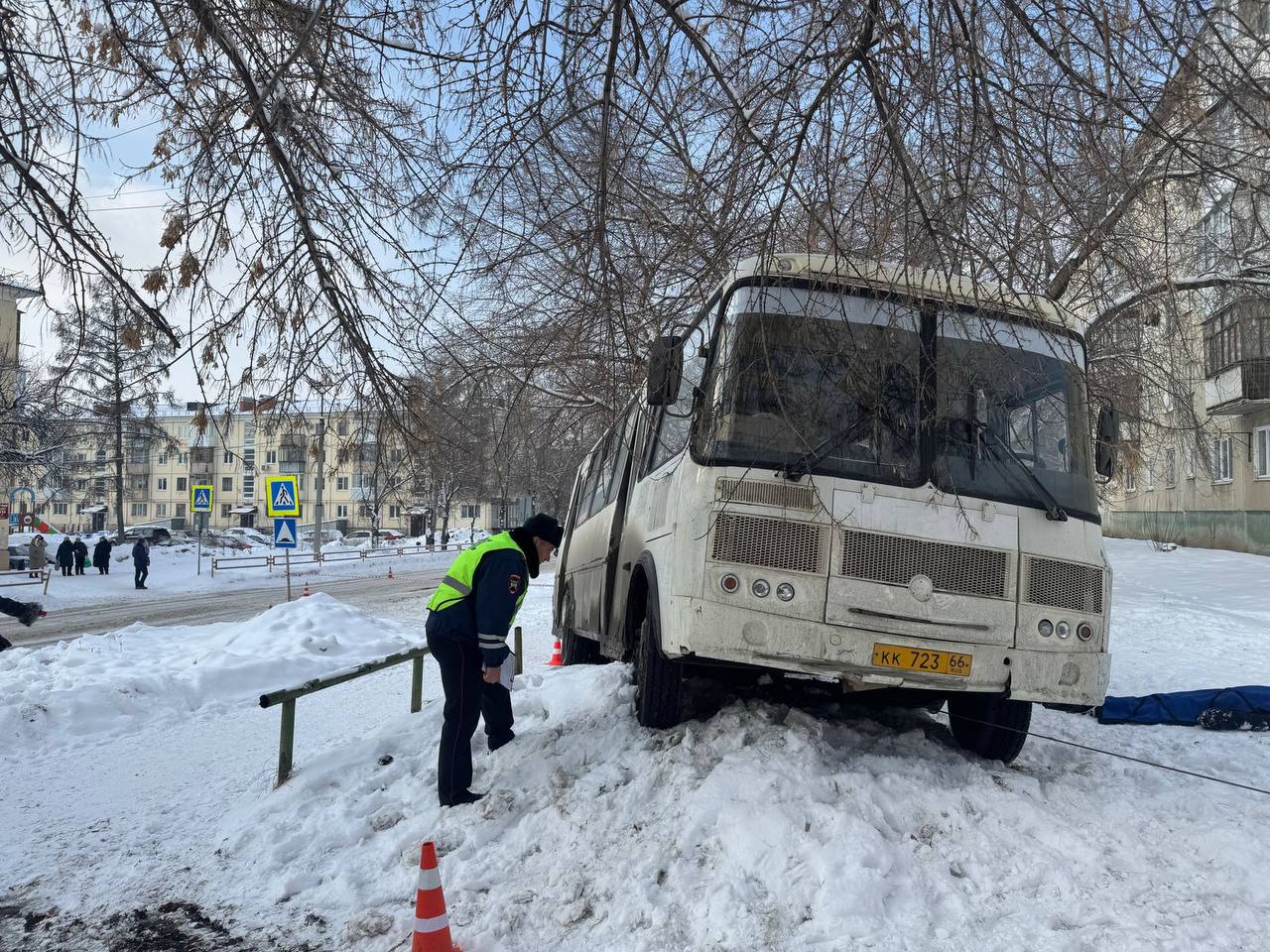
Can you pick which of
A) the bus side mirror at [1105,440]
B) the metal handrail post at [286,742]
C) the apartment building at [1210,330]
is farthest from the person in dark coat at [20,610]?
the apartment building at [1210,330]

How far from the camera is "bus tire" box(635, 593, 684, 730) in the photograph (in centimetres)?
579

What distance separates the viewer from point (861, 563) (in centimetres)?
520

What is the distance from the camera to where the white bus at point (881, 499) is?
514cm

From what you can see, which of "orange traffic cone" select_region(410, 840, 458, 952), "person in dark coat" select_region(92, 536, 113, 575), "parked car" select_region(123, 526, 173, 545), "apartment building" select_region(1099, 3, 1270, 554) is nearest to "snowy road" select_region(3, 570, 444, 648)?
"person in dark coat" select_region(92, 536, 113, 575)

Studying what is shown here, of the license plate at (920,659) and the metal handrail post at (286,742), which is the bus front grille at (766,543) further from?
the metal handrail post at (286,742)

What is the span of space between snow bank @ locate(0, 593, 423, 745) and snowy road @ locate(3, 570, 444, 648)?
5.52 metres

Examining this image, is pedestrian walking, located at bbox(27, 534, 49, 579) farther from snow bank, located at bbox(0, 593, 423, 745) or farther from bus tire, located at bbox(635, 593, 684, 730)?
bus tire, located at bbox(635, 593, 684, 730)

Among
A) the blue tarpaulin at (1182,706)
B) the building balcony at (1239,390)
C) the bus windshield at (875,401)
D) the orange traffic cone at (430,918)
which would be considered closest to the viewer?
the orange traffic cone at (430,918)

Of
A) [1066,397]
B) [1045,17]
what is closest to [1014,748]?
[1066,397]

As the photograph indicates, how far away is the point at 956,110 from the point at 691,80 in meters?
1.55

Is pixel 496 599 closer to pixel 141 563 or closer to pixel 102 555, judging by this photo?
pixel 141 563

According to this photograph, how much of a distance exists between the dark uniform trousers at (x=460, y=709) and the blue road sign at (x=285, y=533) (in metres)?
13.2

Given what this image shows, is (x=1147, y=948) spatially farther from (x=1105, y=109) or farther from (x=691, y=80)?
(x=691, y=80)

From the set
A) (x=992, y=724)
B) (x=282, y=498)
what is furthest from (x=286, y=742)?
(x=282, y=498)
